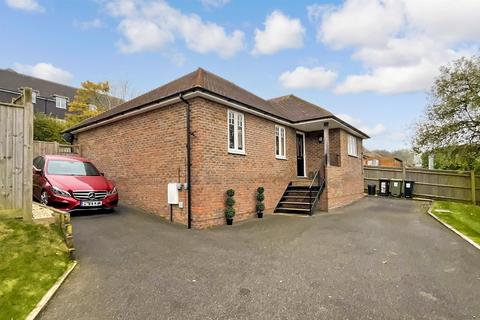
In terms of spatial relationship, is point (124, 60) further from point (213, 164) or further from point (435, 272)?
point (435, 272)

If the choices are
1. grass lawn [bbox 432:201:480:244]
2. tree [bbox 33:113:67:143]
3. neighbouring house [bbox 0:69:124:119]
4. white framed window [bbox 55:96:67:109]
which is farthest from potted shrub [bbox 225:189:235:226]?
white framed window [bbox 55:96:67:109]

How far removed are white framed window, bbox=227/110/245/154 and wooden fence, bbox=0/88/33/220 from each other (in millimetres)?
5477

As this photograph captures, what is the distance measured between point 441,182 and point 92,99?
30.7 metres

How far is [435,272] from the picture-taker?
4.92 meters

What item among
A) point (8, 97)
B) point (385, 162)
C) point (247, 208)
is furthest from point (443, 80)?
point (8, 97)

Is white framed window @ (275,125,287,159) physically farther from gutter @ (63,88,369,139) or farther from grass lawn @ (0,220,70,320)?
grass lawn @ (0,220,70,320)

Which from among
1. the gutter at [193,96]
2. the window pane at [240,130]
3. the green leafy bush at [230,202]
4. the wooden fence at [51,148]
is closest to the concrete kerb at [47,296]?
the green leafy bush at [230,202]

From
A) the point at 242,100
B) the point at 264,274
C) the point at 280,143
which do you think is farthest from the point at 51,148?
the point at 264,274

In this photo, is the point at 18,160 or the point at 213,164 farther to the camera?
the point at 213,164

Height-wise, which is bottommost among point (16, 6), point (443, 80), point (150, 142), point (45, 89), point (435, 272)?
point (435, 272)

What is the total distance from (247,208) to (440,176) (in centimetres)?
1345

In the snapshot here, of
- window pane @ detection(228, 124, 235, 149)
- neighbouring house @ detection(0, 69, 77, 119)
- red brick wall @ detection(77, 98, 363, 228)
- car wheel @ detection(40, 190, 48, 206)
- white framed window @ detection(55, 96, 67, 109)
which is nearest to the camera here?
car wheel @ detection(40, 190, 48, 206)

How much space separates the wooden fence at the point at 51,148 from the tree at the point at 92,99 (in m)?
15.6

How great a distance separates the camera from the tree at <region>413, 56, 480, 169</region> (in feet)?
45.1
